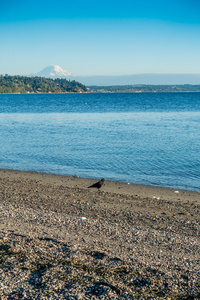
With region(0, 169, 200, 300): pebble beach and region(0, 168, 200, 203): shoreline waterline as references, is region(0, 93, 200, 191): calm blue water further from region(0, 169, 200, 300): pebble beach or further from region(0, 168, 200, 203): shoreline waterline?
region(0, 169, 200, 300): pebble beach

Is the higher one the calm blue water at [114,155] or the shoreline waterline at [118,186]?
the calm blue water at [114,155]

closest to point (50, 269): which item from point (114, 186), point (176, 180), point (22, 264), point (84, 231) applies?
point (22, 264)

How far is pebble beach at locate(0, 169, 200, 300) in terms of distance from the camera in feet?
18.9

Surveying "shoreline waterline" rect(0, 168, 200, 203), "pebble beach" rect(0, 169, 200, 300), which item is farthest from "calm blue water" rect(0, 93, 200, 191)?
"pebble beach" rect(0, 169, 200, 300)

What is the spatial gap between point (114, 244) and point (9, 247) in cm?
253

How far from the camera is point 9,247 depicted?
7430 mm

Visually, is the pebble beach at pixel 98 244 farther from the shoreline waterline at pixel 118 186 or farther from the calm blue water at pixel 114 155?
the calm blue water at pixel 114 155

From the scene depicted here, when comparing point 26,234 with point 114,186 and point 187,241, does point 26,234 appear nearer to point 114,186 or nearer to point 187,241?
point 187,241

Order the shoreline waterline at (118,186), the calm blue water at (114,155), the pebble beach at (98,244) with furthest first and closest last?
the calm blue water at (114,155)
the shoreline waterline at (118,186)
the pebble beach at (98,244)

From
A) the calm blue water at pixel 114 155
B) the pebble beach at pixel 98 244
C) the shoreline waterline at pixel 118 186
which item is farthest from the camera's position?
the calm blue water at pixel 114 155

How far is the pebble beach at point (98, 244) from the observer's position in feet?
18.9

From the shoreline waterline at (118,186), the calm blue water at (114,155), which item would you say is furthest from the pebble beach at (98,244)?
the calm blue water at (114,155)

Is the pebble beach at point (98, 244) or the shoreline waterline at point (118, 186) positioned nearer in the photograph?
the pebble beach at point (98, 244)

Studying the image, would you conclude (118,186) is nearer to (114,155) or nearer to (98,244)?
(114,155)
